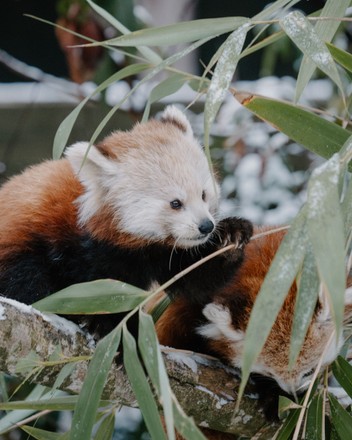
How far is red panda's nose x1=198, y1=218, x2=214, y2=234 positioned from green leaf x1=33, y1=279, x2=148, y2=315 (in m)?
0.68

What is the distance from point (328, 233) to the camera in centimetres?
150

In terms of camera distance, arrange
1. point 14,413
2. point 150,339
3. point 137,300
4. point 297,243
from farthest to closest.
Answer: point 14,413, point 137,300, point 150,339, point 297,243

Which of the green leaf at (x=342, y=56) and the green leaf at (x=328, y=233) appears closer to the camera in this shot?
the green leaf at (x=328, y=233)

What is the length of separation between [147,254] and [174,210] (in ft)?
0.60

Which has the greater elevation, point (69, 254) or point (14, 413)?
point (69, 254)

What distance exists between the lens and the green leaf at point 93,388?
6.19ft

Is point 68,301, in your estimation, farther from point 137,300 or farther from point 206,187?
point 206,187

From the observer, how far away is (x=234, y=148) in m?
5.41

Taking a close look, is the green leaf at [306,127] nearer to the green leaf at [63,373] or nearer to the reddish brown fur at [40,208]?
the green leaf at [63,373]

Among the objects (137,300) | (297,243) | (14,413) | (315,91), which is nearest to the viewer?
(297,243)

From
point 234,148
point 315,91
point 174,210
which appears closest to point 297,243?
point 174,210

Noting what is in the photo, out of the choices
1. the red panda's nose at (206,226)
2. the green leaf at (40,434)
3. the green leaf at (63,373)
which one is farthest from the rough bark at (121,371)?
the red panda's nose at (206,226)

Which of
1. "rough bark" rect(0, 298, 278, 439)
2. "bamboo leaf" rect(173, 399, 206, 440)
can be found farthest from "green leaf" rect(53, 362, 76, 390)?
"bamboo leaf" rect(173, 399, 206, 440)

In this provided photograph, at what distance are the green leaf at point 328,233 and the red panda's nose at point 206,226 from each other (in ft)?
3.58
